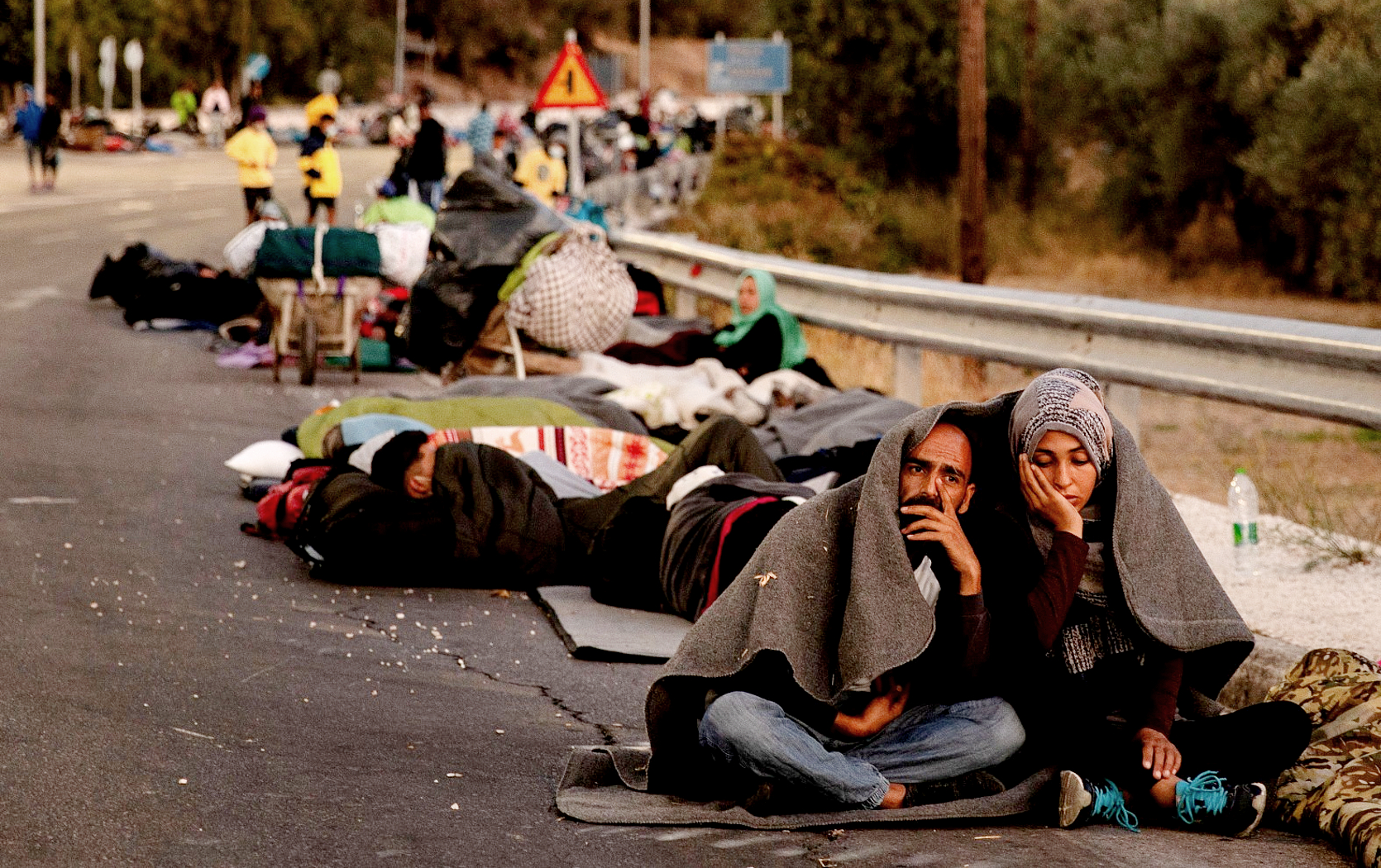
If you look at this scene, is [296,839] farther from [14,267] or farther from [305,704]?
[14,267]

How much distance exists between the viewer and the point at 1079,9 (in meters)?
42.4

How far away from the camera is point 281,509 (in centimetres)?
833

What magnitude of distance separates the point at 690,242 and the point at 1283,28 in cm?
1619

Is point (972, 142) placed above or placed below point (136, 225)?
above

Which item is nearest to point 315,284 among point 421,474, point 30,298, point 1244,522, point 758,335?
point 758,335

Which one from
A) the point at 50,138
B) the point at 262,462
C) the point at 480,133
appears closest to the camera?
the point at 262,462

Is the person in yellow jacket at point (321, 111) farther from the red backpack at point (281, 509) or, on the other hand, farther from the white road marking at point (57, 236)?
the red backpack at point (281, 509)

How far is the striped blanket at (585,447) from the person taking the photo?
8.88 meters

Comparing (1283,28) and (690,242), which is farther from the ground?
(1283,28)

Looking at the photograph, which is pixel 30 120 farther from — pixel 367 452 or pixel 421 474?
pixel 421 474

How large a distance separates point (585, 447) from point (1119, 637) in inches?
171

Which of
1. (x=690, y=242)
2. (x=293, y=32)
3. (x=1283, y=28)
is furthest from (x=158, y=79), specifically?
(x=690, y=242)

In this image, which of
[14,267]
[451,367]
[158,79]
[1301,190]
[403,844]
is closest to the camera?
[403,844]

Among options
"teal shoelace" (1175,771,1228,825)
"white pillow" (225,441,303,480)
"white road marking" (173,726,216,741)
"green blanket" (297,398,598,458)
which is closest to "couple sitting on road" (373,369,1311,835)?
"teal shoelace" (1175,771,1228,825)
